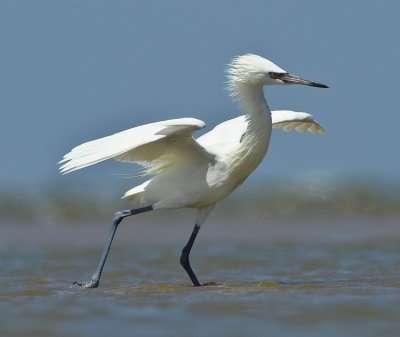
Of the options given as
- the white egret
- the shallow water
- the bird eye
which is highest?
the bird eye

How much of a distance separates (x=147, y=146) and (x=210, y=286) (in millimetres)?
1649

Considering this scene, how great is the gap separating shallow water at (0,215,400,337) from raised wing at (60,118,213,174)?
52.3 inches

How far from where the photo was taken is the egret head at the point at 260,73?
576 inches

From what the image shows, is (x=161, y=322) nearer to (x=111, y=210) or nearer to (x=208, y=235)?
(x=208, y=235)

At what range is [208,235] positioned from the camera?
24.8 m

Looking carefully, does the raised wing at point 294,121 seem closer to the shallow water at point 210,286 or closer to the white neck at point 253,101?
the white neck at point 253,101

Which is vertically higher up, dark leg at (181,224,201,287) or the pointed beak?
the pointed beak

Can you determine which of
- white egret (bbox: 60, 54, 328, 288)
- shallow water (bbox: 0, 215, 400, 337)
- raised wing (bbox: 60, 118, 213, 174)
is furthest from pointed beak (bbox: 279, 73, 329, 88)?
shallow water (bbox: 0, 215, 400, 337)

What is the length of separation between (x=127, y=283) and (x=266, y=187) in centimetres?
1574

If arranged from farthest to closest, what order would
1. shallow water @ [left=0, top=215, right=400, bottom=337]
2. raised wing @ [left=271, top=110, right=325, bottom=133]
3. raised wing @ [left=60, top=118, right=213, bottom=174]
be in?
1. raised wing @ [left=271, top=110, right=325, bottom=133]
2. raised wing @ [left=60, top=118, right=213, bottom=174]
3. shallow water @ [left=0, top=215, right=400, bottom=337]

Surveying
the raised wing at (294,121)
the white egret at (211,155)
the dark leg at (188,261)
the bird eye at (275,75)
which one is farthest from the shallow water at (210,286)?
the bird eye at (275,75)

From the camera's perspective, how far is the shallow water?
11227mm

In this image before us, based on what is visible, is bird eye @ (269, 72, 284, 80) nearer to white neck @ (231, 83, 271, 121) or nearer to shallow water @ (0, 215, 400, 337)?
white neck @ (231, 83, 271, 121)

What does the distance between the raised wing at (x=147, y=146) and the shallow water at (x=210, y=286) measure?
1.33 meters
